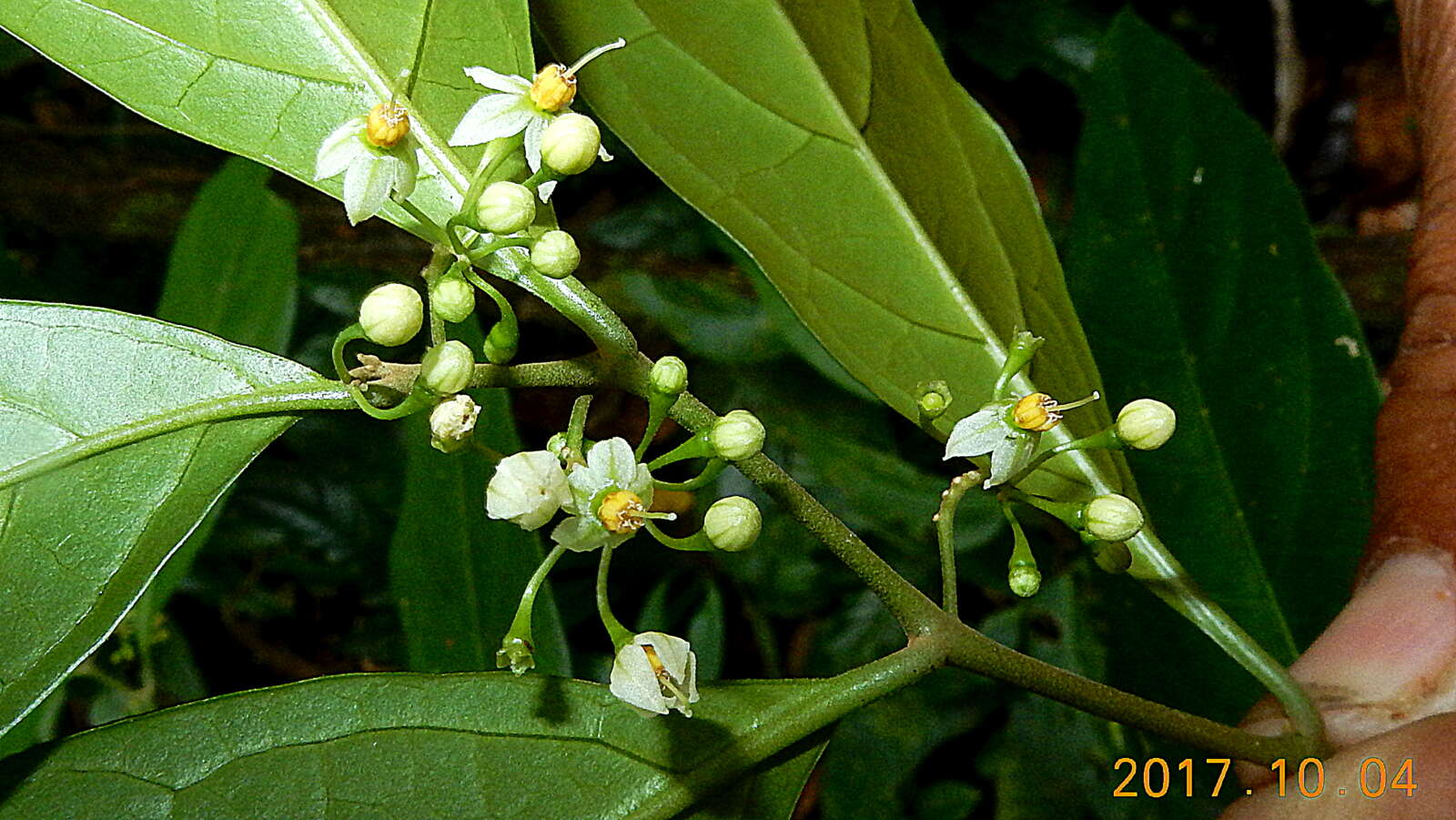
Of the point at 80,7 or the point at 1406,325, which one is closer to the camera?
the point at 80,7

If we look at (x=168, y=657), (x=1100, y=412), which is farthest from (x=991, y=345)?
(x=168, y=657)

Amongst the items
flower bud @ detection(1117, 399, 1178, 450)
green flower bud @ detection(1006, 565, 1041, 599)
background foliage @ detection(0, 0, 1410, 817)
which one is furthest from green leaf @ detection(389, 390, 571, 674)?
flower bud @ detection(1117, 399, 1178, 450)

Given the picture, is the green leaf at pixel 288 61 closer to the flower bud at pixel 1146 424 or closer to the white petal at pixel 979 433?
the white petal at pixel 979 433

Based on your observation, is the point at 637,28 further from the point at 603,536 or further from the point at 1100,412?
the point at 1100,412

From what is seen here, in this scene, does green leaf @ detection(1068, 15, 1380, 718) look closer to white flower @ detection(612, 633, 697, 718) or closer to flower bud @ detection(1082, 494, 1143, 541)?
flower bud @ detection(1082, 494, 1143, 541)

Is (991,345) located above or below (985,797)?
above

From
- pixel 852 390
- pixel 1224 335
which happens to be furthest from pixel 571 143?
pixel 852 390
